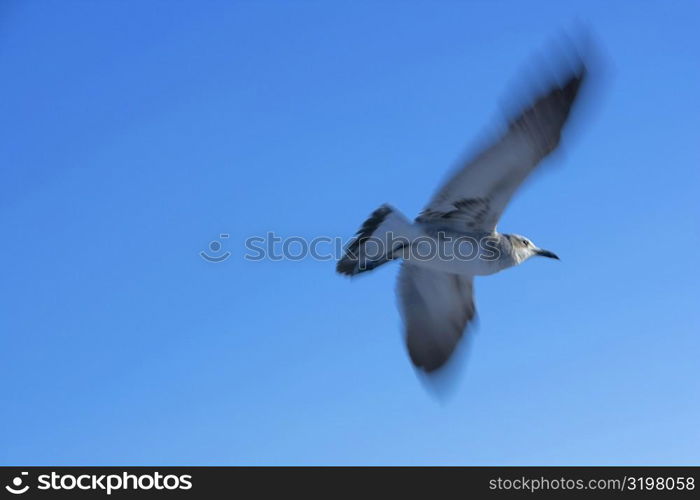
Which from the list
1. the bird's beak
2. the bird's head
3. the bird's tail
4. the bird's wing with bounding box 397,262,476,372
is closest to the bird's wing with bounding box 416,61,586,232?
the bird's tail

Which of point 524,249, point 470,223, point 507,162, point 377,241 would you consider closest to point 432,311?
point 524,249

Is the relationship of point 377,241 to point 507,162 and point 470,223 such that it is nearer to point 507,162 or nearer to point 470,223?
point 470,223

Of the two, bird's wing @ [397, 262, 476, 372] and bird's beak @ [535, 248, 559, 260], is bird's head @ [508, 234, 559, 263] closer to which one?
bird's beak @ [535, 248, 559, 260]

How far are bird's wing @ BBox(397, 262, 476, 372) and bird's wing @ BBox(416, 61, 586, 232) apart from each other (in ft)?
3.83

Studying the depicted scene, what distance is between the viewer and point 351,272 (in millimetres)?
8828

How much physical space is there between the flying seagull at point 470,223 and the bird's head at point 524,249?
0.5 inches

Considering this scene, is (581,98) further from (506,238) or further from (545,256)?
(545,256)

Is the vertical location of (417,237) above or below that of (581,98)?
below

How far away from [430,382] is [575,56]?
4379mm

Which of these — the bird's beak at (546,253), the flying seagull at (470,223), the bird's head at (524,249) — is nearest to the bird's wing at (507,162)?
the flying seagull at (470,223)

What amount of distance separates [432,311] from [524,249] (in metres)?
1.39

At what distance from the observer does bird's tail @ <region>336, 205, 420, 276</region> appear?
866 cm
